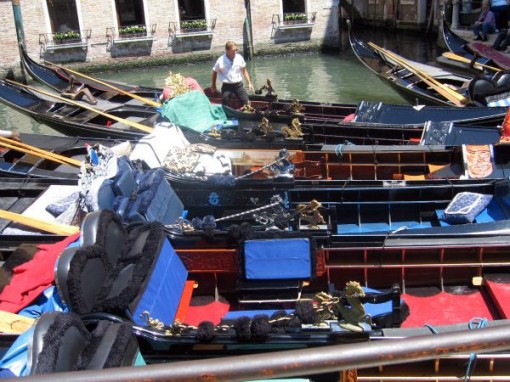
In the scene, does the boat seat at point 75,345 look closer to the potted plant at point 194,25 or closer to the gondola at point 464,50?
the gondola at point 464,50

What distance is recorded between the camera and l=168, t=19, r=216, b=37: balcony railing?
11.1 m

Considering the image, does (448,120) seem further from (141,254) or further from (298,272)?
(141,254)

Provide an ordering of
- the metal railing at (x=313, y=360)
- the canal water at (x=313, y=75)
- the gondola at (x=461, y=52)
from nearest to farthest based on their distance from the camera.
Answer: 1. the metal railing at (x=313, y=360)
2. the gondola at (x=461, y=52)
3. the canal water at (x=313, y=75)

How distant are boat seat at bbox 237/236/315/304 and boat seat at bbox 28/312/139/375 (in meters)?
0.77

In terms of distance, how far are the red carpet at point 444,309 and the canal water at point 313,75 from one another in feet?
18.3

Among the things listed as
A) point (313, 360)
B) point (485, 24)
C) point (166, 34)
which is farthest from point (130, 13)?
point (313, 360)

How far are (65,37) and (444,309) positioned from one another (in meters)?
9.70

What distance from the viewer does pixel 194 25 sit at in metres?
11.1

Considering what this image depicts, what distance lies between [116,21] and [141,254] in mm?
9554

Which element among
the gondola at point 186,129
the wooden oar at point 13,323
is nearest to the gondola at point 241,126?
the gondola at point 186,129

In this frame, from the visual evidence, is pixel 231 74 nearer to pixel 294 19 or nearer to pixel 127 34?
pixel 127 34

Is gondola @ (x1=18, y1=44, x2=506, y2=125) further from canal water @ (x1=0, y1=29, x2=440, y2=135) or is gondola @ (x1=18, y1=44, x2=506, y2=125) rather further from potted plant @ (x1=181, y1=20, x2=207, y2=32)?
potted plant @ (x1=181, y1=20, x2=207, y2=32)

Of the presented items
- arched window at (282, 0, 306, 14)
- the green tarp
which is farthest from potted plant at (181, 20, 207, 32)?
the green tarp

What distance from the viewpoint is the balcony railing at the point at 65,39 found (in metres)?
10.6
